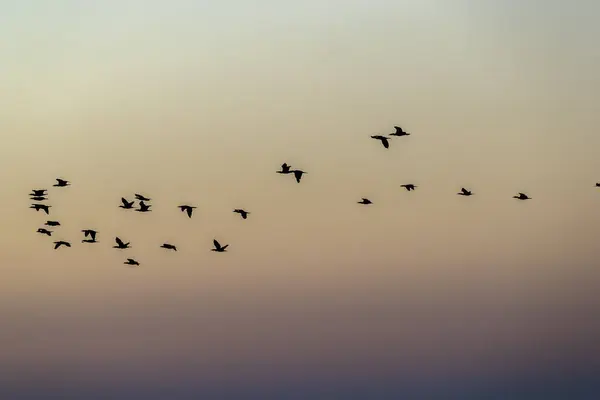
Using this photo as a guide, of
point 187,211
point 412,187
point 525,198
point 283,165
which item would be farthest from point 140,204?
point 525,198

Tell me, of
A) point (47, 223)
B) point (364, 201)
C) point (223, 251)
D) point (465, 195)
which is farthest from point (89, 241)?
point (465, 195)

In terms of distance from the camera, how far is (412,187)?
18562cm

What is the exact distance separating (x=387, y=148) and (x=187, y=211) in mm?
27975

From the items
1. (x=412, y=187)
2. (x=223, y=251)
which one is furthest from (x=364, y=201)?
(x=223, y=251)

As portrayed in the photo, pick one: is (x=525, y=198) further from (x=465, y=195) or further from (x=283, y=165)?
(x=283, y=165)

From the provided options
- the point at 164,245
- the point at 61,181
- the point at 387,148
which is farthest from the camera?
the point at 164,245

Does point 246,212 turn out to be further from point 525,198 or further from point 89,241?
point 525,198

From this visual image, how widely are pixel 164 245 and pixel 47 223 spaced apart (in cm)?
1447

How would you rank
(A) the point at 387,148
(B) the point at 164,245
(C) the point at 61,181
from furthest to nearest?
(B) the point at 164,245 → (C) the point at 61,181 → (A) the point at 387,148

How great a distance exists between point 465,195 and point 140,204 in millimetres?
38778

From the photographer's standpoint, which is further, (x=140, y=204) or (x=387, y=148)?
(x=140, y=204)

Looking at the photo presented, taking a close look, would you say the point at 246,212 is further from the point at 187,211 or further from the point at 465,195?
the point at 465,195

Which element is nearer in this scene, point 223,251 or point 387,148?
point 387,148

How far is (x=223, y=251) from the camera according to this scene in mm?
182000
